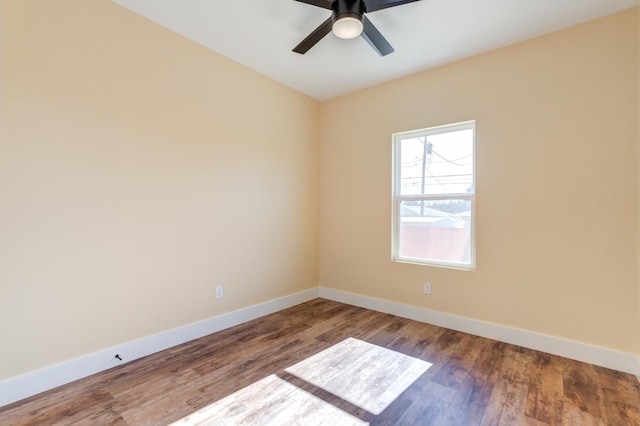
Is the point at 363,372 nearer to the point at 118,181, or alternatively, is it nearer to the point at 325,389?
the point at 325,389

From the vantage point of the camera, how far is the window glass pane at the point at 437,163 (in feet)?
10.1

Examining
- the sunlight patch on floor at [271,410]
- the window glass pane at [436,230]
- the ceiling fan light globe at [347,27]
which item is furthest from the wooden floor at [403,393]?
the ceiling fan light globe at [347,27]

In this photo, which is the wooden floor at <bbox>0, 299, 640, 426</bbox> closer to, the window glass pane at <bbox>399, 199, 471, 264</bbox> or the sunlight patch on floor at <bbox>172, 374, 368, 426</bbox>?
the sunlight patch on floor at <bbox>172, 374, 368, 426</bbox>

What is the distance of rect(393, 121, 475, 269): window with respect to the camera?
3.05m

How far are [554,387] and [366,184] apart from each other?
8.44ft

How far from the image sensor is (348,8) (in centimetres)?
190

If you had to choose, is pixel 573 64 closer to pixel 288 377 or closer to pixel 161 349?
pixel 288 377

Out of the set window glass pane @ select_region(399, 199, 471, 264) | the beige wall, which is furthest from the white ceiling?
window glass pane @ select_region(399, 199, 471, 264)

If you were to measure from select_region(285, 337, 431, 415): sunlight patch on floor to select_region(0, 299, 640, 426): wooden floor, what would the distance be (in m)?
0.06

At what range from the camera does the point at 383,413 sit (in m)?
1.77

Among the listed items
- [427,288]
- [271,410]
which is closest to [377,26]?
[427,288]

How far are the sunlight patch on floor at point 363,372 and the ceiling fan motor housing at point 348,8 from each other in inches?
99.0

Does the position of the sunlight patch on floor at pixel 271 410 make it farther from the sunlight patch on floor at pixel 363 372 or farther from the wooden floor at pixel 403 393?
the sunlight patch on floor at pixel 363 372

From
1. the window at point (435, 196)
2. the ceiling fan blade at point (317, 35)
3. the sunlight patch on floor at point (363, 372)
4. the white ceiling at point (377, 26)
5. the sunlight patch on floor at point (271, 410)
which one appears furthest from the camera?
the window at point (435, 196)
